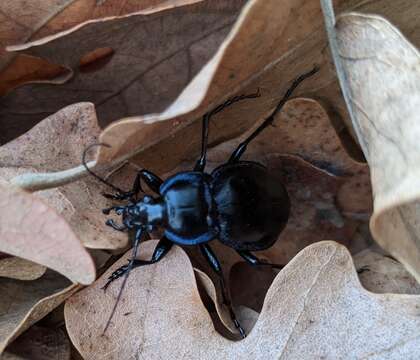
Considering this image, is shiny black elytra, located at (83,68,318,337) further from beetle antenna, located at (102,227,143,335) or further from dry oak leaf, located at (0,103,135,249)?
dry oak leaf, located at (0,103,135,249)

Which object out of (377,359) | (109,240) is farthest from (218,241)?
(377,359)

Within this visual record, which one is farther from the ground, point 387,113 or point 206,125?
point 387,113

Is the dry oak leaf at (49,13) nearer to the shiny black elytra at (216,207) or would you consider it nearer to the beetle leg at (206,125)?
the beetle leg at (206,125)

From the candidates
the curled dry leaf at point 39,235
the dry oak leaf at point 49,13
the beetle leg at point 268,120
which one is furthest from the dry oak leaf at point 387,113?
the curled dry leaf at point 39,235

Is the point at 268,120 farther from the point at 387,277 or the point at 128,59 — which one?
the point at 387,277

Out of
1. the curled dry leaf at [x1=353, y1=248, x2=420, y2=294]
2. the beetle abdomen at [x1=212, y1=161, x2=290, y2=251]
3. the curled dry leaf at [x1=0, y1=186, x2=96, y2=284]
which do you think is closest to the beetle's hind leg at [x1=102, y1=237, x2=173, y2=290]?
the beetle abdomen at [x1=212, y1=161, x2=290, y2=251]

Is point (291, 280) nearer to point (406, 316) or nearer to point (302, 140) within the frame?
point (406, 316)

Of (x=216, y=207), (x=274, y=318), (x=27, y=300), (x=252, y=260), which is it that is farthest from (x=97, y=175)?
(x=274, y=318)
